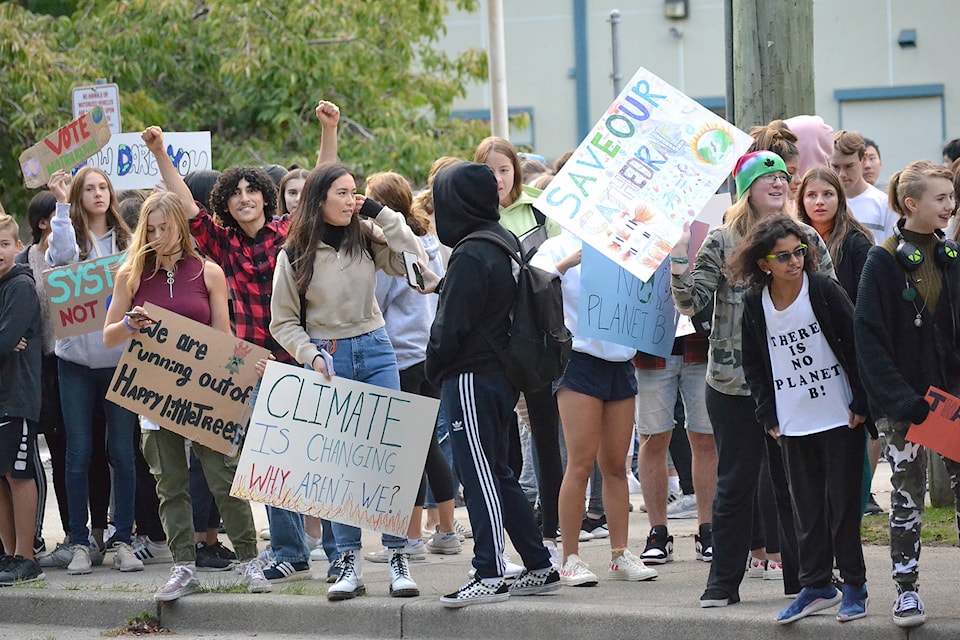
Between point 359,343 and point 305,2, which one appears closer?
point 359,343

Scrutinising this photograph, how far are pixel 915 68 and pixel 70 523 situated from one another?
17.8 metres

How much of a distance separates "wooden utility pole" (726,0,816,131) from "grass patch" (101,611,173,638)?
157 inches

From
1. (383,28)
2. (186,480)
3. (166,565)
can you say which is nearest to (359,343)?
(186,480)

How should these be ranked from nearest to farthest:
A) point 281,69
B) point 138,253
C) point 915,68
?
1. point 138,253
2. point 281,69
3. point 915,68

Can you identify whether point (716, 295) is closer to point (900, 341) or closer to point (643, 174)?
point (643, 174)

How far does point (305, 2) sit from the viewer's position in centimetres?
1593

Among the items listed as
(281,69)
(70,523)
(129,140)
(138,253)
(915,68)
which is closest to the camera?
(138,253)

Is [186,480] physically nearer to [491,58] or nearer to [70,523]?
[70,523]

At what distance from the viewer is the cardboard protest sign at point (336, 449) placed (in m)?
6.66

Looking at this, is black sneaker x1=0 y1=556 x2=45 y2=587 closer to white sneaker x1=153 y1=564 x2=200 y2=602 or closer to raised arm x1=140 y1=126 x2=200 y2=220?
white sneaker x1=153 y1=564 x2=200 y2=602

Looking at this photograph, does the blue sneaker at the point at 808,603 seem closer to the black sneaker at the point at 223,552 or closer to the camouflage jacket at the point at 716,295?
the camouflage jacket at the point at 716,295

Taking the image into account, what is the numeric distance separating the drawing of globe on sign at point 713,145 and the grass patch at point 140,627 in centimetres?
344

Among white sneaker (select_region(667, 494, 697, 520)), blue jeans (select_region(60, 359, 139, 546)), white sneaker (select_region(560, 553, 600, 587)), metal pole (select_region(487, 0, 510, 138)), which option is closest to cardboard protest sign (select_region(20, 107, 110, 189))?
blue jeans (select_region(60, 359, 139, 546))

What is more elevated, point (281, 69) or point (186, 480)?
point (281, 69)
